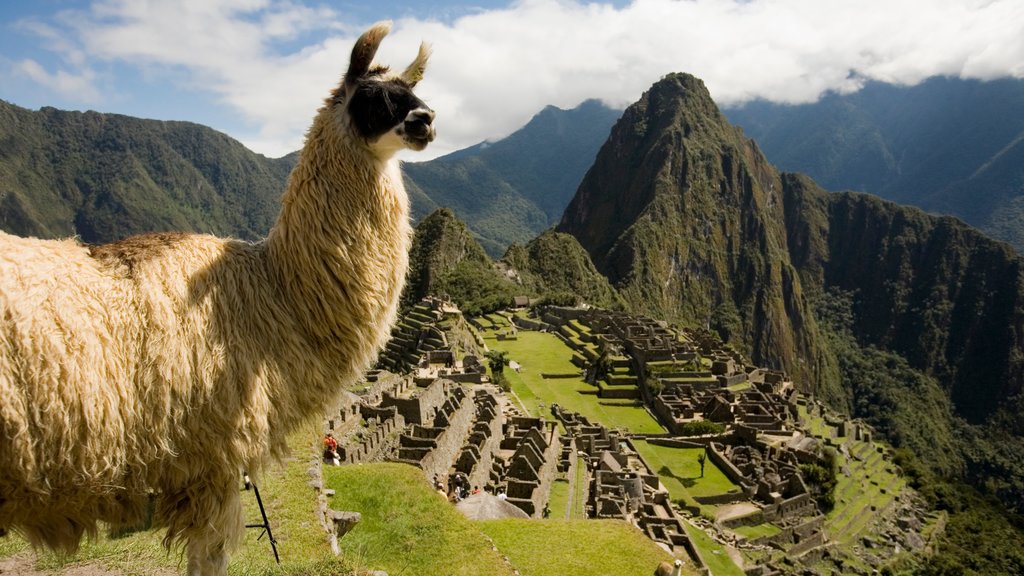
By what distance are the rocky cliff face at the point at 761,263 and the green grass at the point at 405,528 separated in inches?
3441

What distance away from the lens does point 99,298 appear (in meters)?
1.93

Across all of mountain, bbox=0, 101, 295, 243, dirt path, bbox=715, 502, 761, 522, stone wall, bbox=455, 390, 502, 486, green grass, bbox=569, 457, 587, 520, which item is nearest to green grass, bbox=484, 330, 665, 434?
dirt path, bbox=715, 502, 761, 522

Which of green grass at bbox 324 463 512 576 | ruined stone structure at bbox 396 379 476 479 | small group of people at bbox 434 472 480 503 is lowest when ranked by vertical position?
small group of people at bbox 434 472 480 503

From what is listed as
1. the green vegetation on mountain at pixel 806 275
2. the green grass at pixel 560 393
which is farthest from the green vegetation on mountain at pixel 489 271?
the green vegetation on mountain at pixel 806 275

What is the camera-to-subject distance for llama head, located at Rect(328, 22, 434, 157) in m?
2.22

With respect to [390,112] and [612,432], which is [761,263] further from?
[390,112]

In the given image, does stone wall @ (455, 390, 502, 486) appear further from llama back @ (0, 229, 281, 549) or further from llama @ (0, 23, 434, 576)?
llama back @ (0, 229, 281, 549)

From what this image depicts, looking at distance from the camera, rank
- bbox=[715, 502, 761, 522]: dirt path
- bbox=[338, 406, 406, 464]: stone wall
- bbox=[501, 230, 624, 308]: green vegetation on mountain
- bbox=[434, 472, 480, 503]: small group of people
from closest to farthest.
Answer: bbox=[338, 406, 406, 464]: stone wall
bbox=[434, 472, 480, 503]: small group of people
bbox=[715, 502, 761, 522]: dirt path
bbox=[501, 230, 624, 308]: green vegetation on mountain

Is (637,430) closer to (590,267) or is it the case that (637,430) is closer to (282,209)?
(282,209)

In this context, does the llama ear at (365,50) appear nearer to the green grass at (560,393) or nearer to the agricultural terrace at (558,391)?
the agricultural terrace at (558,391)

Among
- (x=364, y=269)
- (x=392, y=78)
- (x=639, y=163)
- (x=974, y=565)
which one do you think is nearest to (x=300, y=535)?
(x=364, y=269)

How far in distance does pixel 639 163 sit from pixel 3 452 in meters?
132

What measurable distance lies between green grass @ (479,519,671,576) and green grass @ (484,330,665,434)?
16.4 metres

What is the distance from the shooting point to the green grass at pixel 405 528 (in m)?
5.82
